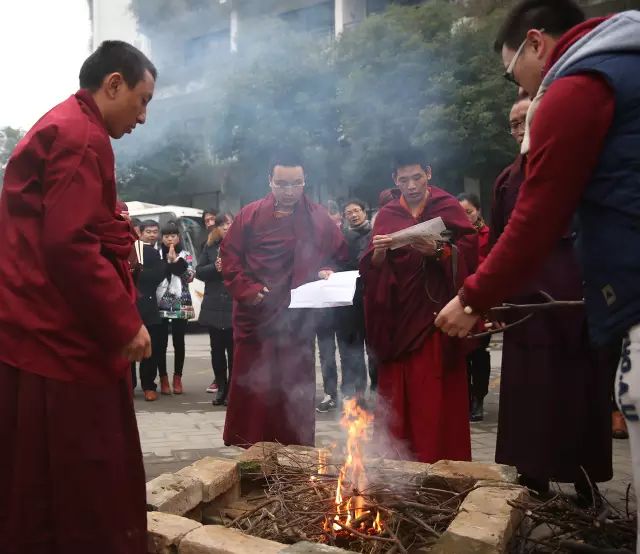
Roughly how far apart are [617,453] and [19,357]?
154 inches

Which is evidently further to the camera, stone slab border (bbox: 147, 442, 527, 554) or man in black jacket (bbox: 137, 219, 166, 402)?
man in black jacket (bbox: 137, 219, 166, 402)

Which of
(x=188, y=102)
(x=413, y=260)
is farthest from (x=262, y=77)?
(x=413, y=260)

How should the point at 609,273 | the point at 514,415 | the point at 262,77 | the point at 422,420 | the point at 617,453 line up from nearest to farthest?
the point at 609,273 → the point at 514,415 → the point at 422,420 → the point at 617,453 → the point at 262,77

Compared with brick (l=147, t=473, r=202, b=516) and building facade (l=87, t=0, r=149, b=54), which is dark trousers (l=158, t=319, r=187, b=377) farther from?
building facade (l=87, t=0, r=149, b=54)

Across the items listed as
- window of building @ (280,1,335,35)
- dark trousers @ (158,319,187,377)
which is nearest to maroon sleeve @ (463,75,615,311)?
dark trousers @ (158,319,187,377)

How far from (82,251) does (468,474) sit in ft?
6.22

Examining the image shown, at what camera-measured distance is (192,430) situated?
216 inches

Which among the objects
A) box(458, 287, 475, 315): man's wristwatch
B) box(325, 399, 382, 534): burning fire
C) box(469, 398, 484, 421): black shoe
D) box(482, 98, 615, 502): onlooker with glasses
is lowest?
box(469, 398, 484, 421): black shoe

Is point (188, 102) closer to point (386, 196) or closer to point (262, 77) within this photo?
point (262, 77)

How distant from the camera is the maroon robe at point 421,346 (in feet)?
12.9

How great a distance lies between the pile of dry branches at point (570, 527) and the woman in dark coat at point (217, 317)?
4.31 metres

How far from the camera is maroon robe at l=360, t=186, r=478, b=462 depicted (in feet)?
12.9

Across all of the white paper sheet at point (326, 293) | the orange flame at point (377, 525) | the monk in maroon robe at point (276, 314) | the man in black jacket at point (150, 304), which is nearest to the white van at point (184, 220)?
the man in black jacket at point (150, 304)

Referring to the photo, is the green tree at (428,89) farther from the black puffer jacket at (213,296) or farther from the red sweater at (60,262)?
the red sweater at (60,262)
